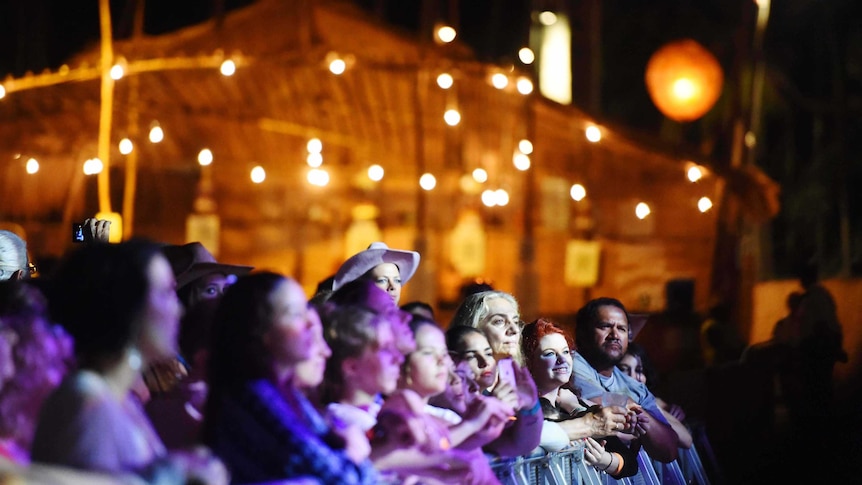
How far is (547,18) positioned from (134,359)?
51.2 feet

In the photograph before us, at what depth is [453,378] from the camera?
14.3ft

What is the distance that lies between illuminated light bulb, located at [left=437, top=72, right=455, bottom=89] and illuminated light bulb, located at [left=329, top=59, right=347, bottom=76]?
1098 mm

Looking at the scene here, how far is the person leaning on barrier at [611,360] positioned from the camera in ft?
19.1

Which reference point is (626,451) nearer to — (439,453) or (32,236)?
(439,453)

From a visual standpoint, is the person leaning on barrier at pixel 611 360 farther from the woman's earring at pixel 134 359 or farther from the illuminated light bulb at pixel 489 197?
the illuminated light bulb at pixel 489 197

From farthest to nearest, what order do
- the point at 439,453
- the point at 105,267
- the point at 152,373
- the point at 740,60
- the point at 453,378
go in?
the point at 740,60 → the point at 453,378 → the point at 152,373 → the point at 439,453 → the point at 105,267

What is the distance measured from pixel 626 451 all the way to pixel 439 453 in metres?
2.20

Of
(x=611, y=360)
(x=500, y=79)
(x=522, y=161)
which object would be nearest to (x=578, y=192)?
(x=522, y=161)

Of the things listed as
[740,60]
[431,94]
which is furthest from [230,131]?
[740,60]

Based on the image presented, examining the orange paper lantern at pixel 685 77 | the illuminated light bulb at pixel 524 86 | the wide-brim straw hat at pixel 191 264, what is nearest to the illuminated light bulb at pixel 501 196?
the illuminated light bulb at pixel 524 86

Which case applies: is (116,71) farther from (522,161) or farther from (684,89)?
(684,89)

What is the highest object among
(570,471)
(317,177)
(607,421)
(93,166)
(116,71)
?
Answer: (116,71)

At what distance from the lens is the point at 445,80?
12953mm

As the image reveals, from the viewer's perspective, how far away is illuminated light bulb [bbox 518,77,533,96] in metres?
13.1
